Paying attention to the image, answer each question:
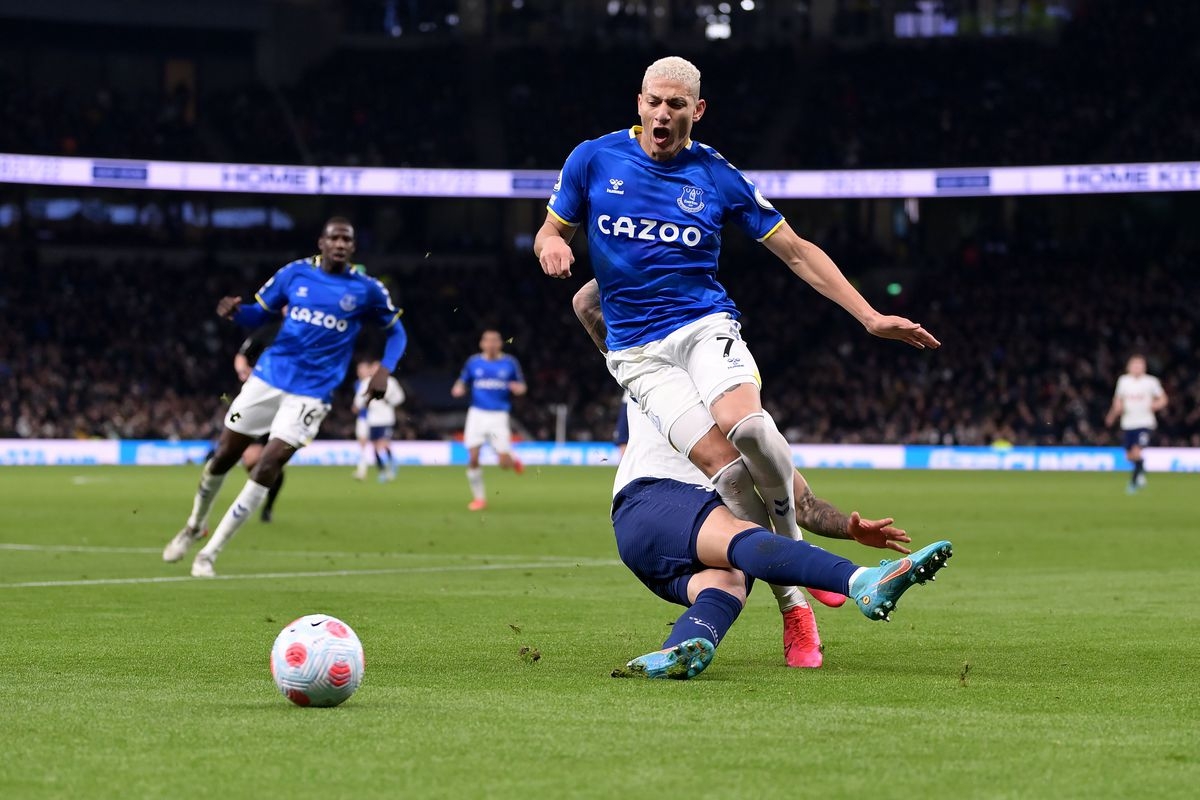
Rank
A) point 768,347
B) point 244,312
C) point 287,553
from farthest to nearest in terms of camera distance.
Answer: point 768,347
point 287,553
point 244,312

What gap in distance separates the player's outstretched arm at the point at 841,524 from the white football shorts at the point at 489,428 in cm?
1605

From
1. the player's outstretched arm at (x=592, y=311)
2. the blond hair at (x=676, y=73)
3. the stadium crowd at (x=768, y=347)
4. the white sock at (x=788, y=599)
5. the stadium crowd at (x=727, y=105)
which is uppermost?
the stadium crowd at (x=727, y=105)

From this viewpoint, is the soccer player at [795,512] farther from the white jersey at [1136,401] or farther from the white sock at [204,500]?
the white jersey at [1136,401]

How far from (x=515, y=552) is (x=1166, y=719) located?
963 cm

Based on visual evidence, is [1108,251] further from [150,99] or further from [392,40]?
[150,99]

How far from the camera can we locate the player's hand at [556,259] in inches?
256

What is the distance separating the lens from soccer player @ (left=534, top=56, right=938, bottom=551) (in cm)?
696

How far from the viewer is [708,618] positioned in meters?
6.62

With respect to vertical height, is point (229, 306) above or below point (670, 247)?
below

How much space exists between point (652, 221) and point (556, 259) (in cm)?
68

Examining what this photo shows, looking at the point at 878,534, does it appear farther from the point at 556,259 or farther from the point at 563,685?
the point at 556,259

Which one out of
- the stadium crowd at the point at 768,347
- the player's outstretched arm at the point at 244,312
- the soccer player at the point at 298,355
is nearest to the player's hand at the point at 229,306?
the player's outstretched arm at the point at 244,312

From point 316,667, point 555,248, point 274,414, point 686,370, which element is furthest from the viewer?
point 274,414

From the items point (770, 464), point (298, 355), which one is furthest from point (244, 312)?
point (770, 464)
